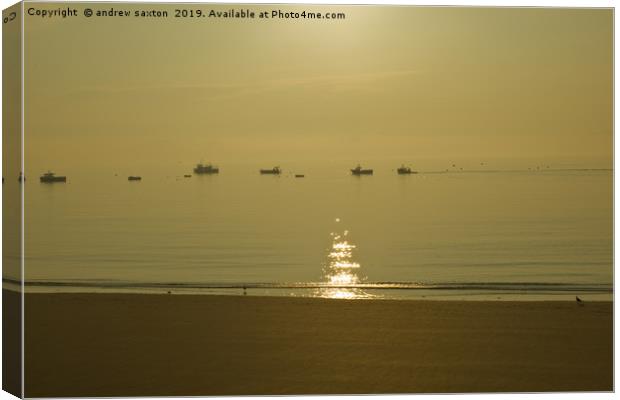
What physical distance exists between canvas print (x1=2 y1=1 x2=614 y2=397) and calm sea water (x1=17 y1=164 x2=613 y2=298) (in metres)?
0.02

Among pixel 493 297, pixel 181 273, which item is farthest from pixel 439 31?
pixel 181 273

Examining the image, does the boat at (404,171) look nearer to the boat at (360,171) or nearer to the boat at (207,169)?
the boat at (360,171)

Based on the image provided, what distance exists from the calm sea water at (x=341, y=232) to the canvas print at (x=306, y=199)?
0.05 feet

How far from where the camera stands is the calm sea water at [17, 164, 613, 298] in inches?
309

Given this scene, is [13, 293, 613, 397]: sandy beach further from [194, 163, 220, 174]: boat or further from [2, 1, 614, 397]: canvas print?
[194, 163, 220, 174]: boat

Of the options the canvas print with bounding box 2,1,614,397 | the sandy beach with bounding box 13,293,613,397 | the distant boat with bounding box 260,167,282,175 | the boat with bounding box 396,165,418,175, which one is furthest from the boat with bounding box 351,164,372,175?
the sandy beach with bounding box 13,293,613,397

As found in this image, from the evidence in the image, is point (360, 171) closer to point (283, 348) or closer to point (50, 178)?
point (283, 348)

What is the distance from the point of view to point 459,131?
8.16 metres

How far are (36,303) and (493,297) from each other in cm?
309

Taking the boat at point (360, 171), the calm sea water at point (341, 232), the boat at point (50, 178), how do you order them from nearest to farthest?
the boat at point (50, 178), the calm sea water at point (341, 232), the boat at point (360, 171)

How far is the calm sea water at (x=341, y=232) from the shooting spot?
7.84 metres

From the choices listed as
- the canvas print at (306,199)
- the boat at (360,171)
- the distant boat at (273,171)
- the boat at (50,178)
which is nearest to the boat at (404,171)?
the canvas print at (306,199)

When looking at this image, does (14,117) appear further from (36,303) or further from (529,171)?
(529,171)

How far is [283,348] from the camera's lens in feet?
25.7
